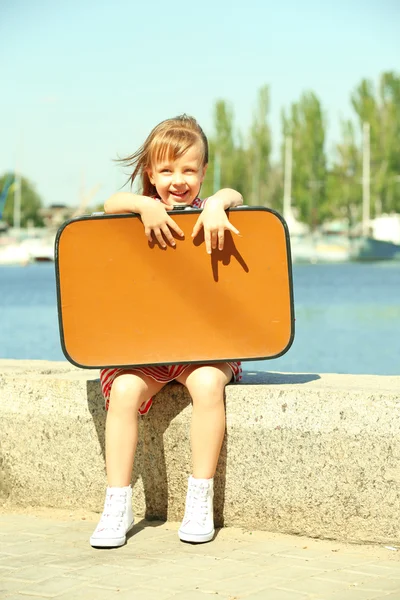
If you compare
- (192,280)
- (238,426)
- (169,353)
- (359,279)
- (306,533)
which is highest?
(192,280)

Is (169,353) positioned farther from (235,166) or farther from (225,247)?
(235,166)

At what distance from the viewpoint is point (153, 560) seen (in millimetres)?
3381

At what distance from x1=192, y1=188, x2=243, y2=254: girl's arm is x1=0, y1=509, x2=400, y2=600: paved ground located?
3.36 ft

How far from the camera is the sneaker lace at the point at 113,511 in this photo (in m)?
3.61

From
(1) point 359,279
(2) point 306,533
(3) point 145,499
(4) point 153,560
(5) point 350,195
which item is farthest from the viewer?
(5) point 350,195

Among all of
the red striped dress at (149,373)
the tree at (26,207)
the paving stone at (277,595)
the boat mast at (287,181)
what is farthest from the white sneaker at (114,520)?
the tree at (26,207)

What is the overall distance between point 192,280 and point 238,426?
1.78ft

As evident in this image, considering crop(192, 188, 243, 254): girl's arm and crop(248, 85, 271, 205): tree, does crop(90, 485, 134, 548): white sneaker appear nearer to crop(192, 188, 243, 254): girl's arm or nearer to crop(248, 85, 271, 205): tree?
crop(192, 188, 243, 254): girl's arm

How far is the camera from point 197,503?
364cm

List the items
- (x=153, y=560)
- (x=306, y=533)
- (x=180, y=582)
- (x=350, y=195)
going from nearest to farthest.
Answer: (x=180, y=582)
(x=153, y=560)
(x=306, y=533)
(x=350, y=195)

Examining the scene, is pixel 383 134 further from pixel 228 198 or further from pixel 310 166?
pixel 228 198

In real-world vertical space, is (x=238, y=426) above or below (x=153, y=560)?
above

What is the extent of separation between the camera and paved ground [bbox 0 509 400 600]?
3.03 metres

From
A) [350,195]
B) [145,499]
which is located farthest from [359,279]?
[145,499]
